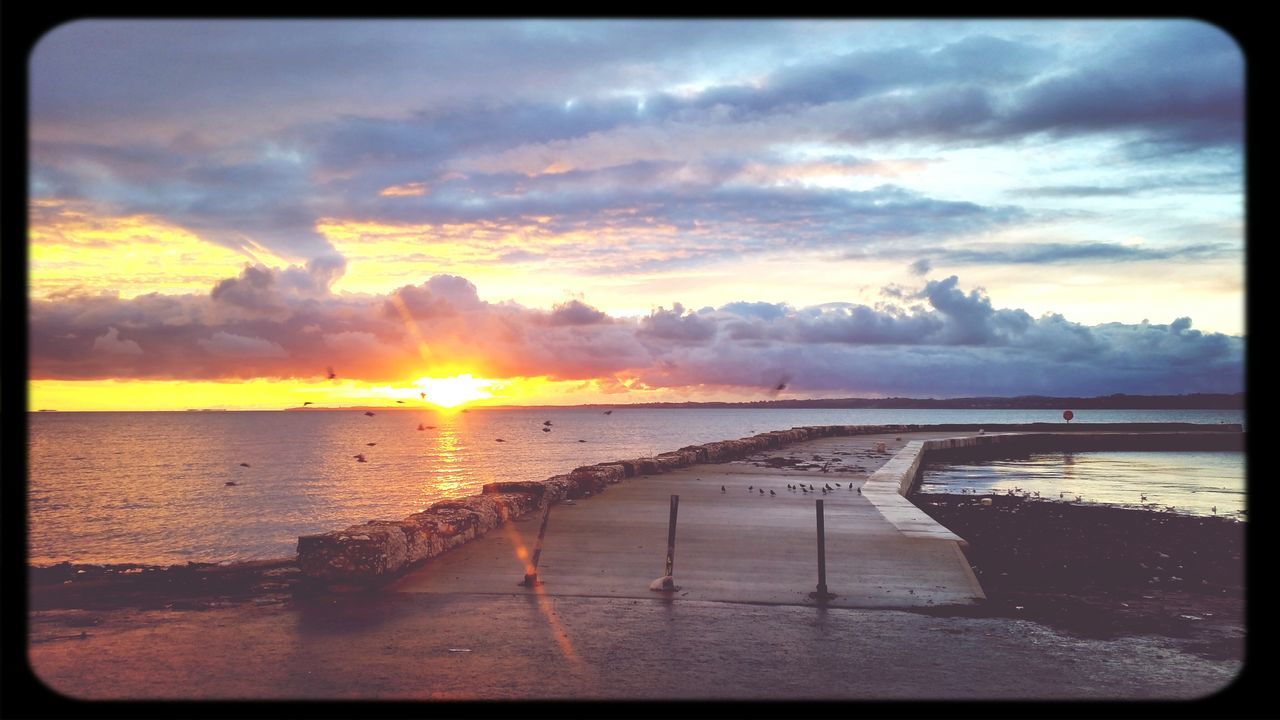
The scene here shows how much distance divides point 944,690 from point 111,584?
1092 cm

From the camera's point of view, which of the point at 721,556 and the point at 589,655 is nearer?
the point at 589,655

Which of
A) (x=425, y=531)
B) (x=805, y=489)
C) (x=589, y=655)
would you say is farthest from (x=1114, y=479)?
(x=589, y=655)

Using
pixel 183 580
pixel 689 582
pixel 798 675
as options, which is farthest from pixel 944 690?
pixel 183 580

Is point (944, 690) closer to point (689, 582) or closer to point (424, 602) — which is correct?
point (689, 582)

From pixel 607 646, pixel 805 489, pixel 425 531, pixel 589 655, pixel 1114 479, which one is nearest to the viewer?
pixel 589 655

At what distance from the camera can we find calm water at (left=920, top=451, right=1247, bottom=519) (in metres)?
28.2

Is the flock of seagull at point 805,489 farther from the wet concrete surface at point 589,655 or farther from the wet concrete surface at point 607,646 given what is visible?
the wet concrete surface at point 589,655

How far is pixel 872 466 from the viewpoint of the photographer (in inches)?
1291

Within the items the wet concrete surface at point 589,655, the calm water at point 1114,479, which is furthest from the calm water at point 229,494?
the calm water at point 1114,479

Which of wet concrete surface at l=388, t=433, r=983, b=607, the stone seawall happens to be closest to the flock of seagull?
wet concrete surface at l=388, t=433, r=983, b=607

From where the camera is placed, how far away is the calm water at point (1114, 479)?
28188mm

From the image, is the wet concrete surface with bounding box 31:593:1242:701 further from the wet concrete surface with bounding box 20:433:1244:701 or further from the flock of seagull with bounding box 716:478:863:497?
the flock of seagull with bounding box 716:478:863:497

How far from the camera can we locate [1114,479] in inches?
1405

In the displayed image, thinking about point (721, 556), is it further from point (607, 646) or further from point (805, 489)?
point (805, 489)
